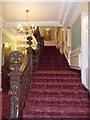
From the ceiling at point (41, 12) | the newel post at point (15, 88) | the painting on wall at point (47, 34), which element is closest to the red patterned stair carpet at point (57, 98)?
the newel post at point (15, 88)

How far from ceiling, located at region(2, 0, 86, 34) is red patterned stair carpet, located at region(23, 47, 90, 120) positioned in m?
1.84

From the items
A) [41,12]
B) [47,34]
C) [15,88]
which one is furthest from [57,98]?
[47,34]

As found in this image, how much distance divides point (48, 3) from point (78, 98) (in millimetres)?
2663

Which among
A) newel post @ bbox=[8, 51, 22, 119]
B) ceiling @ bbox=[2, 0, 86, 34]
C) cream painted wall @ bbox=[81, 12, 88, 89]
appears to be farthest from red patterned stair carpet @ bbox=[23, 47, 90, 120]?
ceiling @ bbox=[2, 0, 86, 34]

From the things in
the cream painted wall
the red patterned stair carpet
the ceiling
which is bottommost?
the red patterned stair carpet

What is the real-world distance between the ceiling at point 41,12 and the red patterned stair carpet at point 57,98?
184 centimetres

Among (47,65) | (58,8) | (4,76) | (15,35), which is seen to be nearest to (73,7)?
(58,8)

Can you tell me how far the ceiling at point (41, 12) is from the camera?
17.0ft

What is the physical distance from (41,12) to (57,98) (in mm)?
3122

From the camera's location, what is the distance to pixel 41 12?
613 centimetres

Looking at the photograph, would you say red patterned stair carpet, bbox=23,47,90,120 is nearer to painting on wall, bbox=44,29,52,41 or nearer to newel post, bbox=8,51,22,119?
newel post, bbox=8,51,22,119

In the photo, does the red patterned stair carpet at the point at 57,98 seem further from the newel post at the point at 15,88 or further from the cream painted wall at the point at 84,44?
the newel post at the point at 15,88

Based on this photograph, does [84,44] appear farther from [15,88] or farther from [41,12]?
[15,88]

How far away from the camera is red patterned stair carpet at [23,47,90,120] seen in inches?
138
